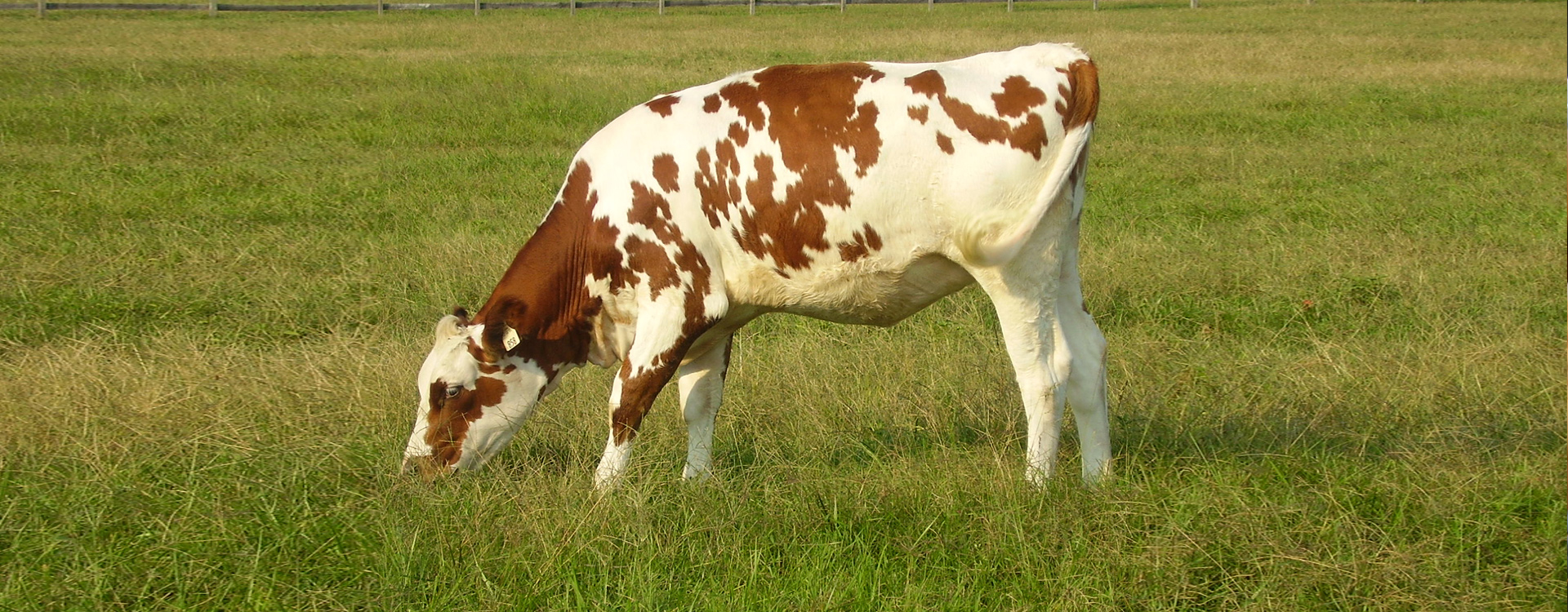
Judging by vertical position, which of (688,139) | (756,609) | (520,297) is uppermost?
(688,139)

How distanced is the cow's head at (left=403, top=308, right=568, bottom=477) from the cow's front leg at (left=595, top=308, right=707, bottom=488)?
43 cm

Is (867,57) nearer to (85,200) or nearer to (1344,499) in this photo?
(85,200)

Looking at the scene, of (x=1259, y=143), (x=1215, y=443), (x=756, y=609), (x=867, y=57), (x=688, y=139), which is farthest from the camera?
(x=867, y=57)

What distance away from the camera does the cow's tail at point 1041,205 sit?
4125 mm

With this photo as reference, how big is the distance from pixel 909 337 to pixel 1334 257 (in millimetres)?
2985

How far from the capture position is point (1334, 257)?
7.91 metres

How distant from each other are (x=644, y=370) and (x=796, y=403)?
1.02m

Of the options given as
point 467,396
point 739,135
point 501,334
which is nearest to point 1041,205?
point 739,135

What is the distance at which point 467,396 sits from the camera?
467 centimetres

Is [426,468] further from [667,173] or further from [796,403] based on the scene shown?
[796,403]

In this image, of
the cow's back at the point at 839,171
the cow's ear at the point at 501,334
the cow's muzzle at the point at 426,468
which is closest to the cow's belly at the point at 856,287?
the cow's back at the point at 839,171

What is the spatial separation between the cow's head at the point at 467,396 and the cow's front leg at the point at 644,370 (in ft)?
1.41

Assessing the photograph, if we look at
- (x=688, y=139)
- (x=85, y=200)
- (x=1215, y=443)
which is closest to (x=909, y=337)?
(x=1215, y=443)

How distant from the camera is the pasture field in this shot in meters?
3.80
